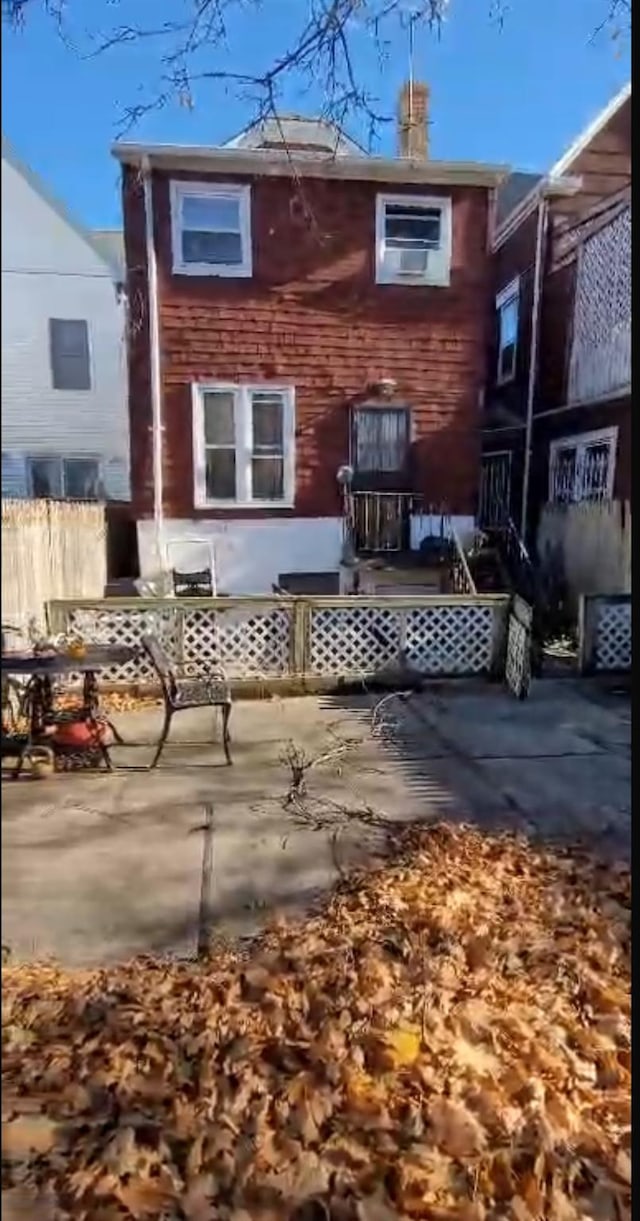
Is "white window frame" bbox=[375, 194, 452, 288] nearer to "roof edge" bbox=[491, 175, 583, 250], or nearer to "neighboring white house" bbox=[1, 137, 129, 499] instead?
"roof edge" bbox=[491, 175, 583, 250]

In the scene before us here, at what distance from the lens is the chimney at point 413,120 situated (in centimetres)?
95

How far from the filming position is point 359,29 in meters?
0.89

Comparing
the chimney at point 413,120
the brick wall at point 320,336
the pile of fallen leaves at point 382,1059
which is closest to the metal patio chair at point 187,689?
the brick wall at point 320,336

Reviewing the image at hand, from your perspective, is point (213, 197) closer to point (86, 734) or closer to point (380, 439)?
point (380, 439)

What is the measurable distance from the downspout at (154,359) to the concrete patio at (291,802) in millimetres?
316

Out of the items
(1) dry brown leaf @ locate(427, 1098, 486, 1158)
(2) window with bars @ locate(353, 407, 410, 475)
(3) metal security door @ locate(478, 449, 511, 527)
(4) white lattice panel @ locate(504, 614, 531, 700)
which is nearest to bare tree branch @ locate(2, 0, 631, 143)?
(2) window with bars @ locate(353, 407, 410, 475)

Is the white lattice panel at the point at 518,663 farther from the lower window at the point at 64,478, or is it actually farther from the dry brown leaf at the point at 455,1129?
the lower window at the point at 64,478

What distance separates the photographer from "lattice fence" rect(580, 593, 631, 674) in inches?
33.5

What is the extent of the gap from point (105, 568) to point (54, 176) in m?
0.57

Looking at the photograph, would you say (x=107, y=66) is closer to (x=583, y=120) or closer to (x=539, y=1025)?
(x=583, y=120)

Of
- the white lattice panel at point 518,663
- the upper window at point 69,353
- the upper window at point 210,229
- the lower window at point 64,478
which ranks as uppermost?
the upper window at point 210,229

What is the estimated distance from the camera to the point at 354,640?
56.6 inches

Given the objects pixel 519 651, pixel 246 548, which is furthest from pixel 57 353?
pixel 519 651

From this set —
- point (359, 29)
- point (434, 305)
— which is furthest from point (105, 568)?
point (359, 29)
